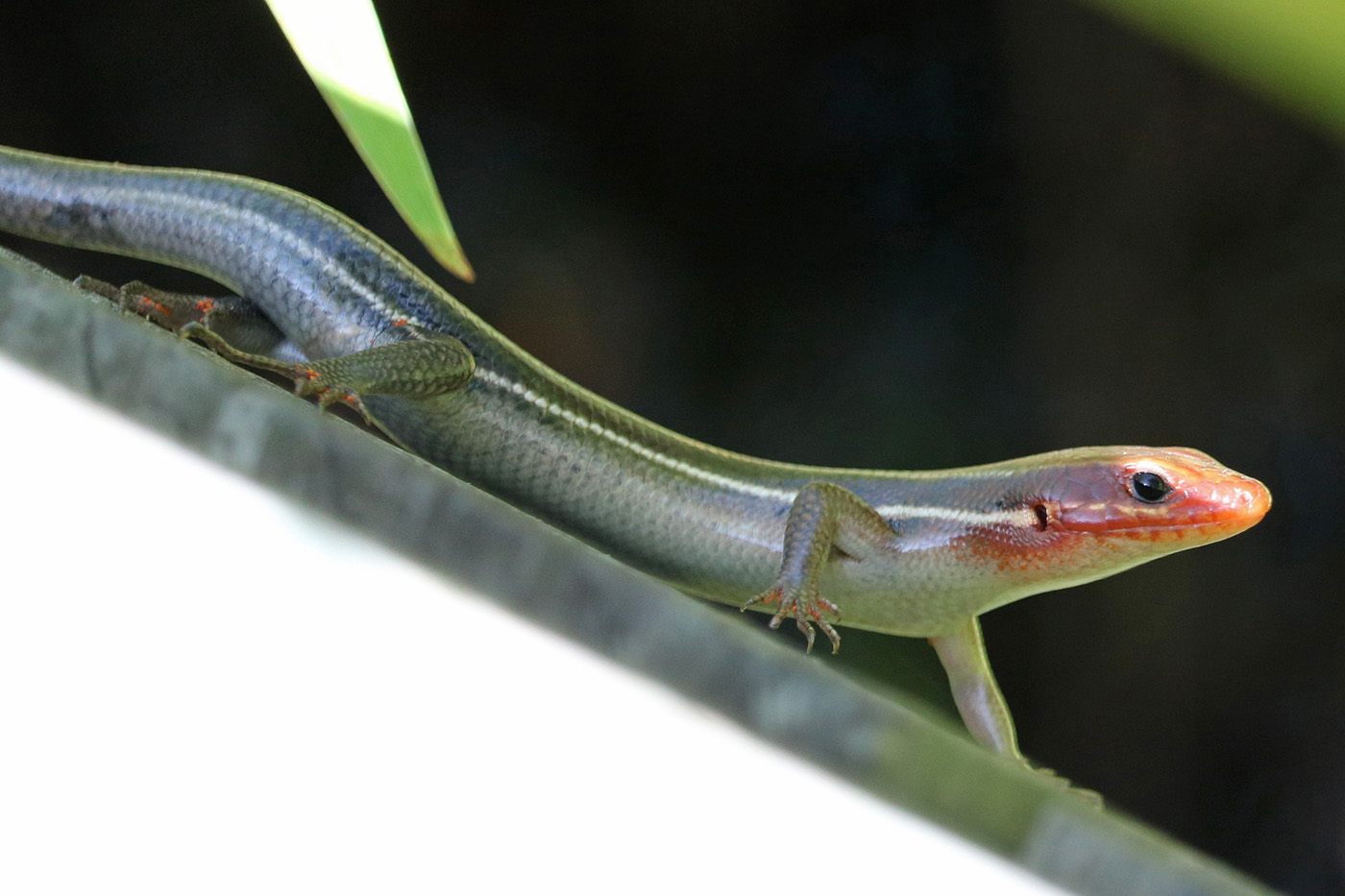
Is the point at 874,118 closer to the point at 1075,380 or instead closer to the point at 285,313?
the point at 1075,380

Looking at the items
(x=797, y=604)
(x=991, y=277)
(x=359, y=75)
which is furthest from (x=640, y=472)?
(x=991, y=277)

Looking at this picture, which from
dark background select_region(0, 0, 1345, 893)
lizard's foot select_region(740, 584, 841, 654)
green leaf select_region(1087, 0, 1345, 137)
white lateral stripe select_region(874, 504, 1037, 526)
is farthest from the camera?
dark background select_region(0, 0, 1345, 893)

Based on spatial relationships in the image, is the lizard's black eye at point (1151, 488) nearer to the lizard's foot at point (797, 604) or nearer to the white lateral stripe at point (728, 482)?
the white lateral stripe at point (728, 482)

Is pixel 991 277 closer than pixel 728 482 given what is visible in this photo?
No

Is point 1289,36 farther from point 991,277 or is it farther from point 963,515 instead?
point 991,277

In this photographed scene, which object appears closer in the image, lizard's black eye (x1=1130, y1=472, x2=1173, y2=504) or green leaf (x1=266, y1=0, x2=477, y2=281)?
green leaf (x1=266, y1=0, x2=477, y2=281)

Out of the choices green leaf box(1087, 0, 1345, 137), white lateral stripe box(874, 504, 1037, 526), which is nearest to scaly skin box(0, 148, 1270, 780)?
white lateral stripe box(874, 504, 1037, 526)

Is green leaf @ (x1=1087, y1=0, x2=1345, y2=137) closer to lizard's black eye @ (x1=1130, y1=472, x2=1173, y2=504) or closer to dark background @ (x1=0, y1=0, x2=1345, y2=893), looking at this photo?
lizard's black eye @ (x1=1130, y1=472, x2=1173, y2=504)
